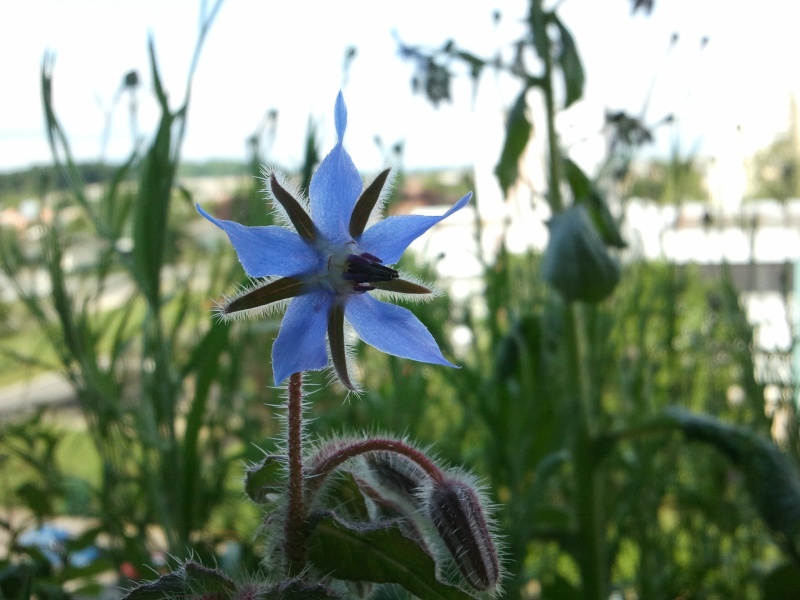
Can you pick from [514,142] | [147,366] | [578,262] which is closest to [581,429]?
[578,262]

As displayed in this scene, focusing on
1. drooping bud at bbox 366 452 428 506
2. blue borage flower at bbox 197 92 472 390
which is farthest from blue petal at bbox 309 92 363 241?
drooping bud at bbox 366 452 428 506

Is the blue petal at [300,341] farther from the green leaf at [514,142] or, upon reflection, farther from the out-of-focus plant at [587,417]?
the green leaf at [514,142]

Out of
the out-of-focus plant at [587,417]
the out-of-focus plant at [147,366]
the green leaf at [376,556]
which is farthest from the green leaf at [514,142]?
the green leaf at [376,556]

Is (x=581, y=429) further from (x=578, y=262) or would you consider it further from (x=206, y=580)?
(x=206, y=580)

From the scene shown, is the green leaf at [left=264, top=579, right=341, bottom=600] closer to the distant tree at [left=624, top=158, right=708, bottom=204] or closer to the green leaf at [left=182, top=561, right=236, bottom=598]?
the green leaf at [left=182, top=561, right=236, bottom=598]

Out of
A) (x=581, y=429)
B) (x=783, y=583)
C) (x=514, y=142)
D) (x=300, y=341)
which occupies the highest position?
(x=514, y=142)

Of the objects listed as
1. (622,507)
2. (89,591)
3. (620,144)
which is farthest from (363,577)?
(620,144)

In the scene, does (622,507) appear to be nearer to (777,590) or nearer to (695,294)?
(777,590)
